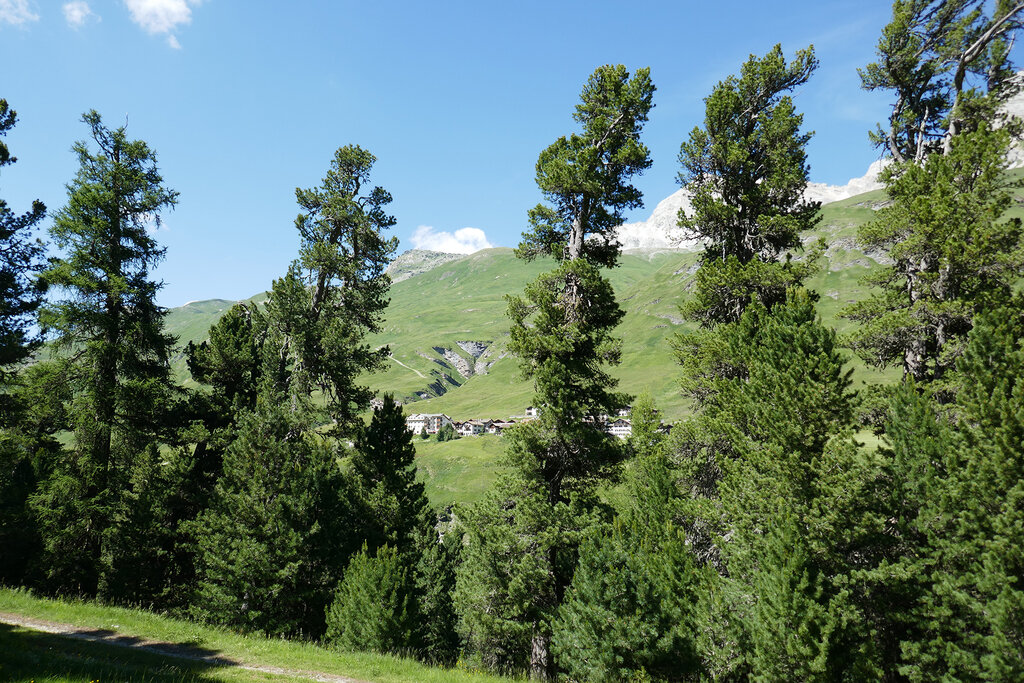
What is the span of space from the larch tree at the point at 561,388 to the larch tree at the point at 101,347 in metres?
16.6

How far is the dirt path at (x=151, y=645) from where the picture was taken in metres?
13.5

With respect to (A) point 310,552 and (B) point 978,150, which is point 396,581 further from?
(B) point 978,150

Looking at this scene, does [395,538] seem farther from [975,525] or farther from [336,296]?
[975,525]

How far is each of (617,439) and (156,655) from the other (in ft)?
52.3

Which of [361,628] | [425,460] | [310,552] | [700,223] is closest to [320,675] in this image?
[361,628]

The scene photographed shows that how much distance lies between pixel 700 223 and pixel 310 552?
2455cm

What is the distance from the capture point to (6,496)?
74.9 ft

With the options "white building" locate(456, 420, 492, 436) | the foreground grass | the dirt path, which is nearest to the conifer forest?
the foreground grass

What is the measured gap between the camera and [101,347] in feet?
68.0

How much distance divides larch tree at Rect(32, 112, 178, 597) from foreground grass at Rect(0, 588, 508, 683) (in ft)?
13.1

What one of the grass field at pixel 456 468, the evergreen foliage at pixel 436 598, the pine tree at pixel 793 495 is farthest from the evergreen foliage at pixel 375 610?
the grass field at pixel 456 468

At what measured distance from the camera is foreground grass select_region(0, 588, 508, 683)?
9477 mm

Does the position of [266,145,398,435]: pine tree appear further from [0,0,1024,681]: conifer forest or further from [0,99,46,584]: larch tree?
[0,99,46,584]: larch tree

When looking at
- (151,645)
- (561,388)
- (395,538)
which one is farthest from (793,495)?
(151,645)
